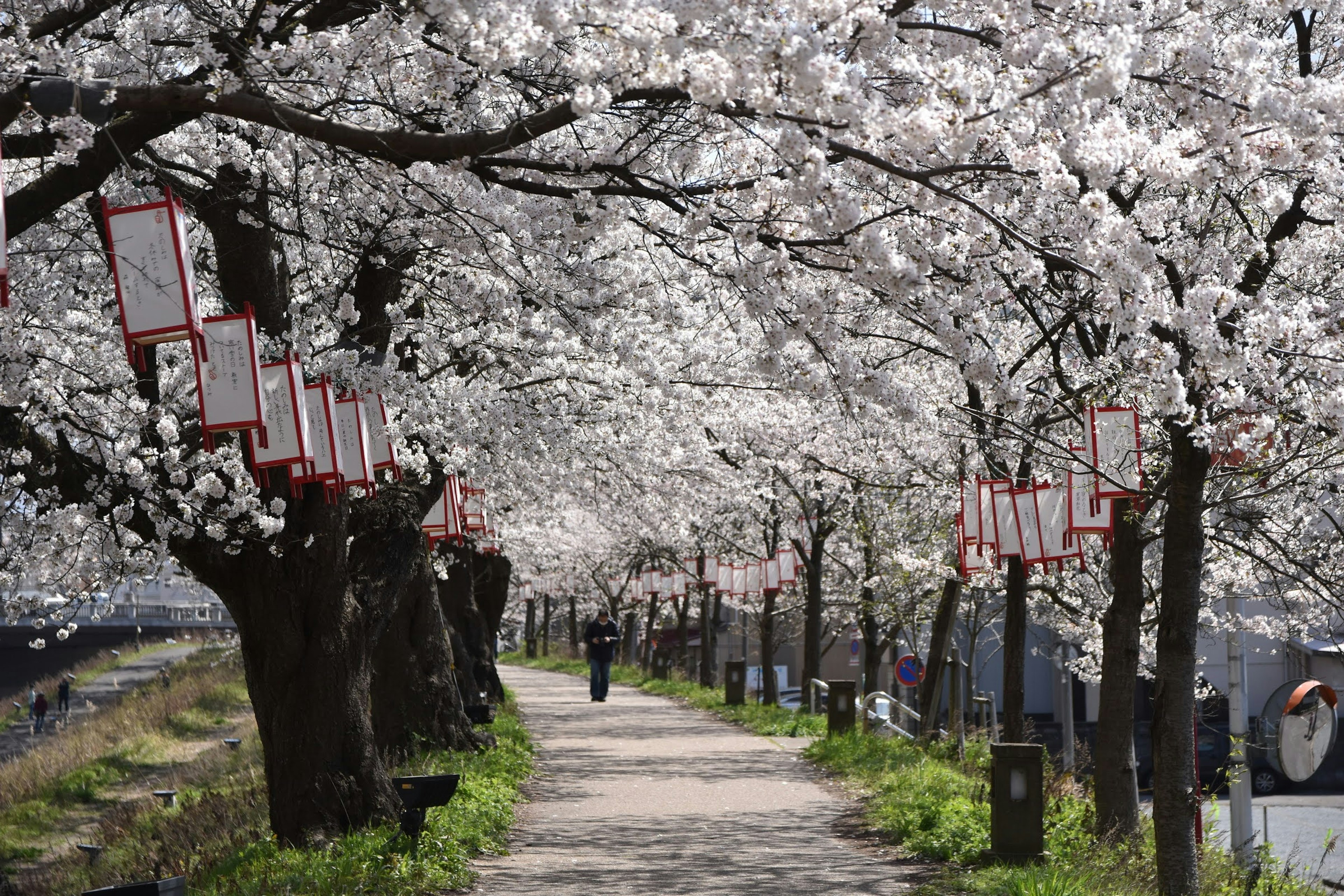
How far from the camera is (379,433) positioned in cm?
895

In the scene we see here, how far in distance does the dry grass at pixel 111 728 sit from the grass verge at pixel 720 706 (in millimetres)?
10487

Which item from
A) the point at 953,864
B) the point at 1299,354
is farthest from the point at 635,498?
the point at 1299,354

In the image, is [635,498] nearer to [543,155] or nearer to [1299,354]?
[543,155]

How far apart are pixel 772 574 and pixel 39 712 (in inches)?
909

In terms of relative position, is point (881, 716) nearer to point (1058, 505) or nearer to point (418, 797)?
point (1058, 505)

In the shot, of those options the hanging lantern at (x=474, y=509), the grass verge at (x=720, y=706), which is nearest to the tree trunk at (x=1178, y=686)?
the hanging lantern at (x=474, y=509)

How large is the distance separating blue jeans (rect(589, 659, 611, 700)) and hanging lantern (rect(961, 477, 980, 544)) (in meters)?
15.0

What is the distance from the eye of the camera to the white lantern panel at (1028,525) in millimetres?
10867

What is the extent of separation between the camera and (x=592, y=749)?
1770 cm

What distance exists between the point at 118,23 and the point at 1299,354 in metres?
6.48

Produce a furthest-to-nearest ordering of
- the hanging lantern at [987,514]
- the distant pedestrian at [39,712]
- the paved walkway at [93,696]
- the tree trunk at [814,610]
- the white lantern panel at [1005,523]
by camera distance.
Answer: the distant pedestrian at [39,712] < the paved walkway at [93,696] < the tree trunk at [814,610] < the hanging lantern at [987,514] < the white lantern panel at [1005,523]

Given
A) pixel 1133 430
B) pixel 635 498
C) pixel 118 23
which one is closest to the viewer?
pixel 118 23

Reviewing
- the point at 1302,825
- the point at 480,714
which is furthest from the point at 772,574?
the point at 1302,825

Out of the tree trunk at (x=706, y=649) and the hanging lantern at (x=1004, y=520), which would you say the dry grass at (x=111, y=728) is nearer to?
the tree trunk at (x=706, y=649)
